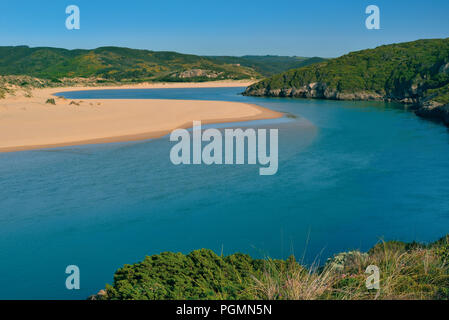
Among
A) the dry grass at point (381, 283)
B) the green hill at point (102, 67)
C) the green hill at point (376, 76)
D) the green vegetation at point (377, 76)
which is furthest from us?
the green hill at point (102, 67)

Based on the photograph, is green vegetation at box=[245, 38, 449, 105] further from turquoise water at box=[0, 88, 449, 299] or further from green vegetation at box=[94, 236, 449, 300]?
green vegetation at box=[94, 236, 449, 300]

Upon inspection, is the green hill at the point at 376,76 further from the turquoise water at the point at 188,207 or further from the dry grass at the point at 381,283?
the dry grass at the point at 381,283

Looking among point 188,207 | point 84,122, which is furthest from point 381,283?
point 84,122

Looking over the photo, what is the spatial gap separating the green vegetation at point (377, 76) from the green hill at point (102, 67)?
72711mm

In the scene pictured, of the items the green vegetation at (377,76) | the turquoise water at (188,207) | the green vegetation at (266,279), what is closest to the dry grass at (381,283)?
the green vegetation at (266,279)

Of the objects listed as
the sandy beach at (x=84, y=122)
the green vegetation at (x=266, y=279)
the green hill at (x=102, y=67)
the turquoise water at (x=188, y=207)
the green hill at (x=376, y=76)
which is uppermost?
the green hill at (x=102, y=67)

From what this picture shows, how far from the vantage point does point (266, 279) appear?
5.61m

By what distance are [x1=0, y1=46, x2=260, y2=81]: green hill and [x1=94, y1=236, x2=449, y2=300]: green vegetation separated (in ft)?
459

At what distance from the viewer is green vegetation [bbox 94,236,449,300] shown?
520 cm

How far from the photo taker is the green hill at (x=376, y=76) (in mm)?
56625

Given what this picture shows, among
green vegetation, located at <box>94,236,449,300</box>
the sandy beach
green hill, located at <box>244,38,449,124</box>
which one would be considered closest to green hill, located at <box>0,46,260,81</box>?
green hill, located at <box>244,38,449,124</box>

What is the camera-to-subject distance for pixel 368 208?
44.7ft

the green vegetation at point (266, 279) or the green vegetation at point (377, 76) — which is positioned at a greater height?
the green vegetation at point (377, 76)

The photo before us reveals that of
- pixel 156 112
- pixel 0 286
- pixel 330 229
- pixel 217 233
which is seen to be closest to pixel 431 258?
pixel 330 229
